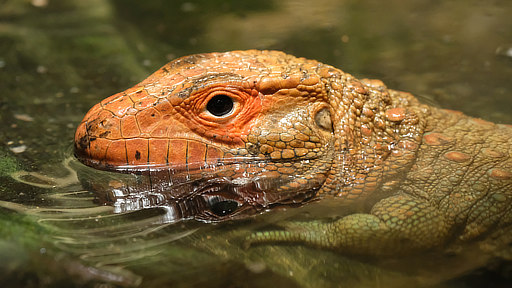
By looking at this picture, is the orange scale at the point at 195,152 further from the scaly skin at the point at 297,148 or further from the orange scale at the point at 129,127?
the orange scale at the point at 129,127

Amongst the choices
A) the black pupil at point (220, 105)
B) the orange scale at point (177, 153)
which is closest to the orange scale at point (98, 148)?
the orange scale at point (177, 153)

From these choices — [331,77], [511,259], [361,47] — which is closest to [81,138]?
[331,77]

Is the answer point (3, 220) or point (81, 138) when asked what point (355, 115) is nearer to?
point (81, 138)

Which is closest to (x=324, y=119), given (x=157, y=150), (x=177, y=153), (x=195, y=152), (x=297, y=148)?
(x=297, y=148)

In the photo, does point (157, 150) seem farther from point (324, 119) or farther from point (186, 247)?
point (324, 119)

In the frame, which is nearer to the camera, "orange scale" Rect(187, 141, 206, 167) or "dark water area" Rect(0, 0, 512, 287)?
"dark water area" Rect(0, 0, 512, 287)

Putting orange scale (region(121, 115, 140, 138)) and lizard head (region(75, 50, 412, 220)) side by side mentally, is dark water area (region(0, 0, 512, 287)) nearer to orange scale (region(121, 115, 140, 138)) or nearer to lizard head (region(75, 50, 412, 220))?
lizard head (region(75, 50, 412, 220))

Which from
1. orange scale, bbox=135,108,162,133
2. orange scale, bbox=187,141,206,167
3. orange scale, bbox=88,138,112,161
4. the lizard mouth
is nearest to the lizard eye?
orange scale, bbox=187,141,206,167
